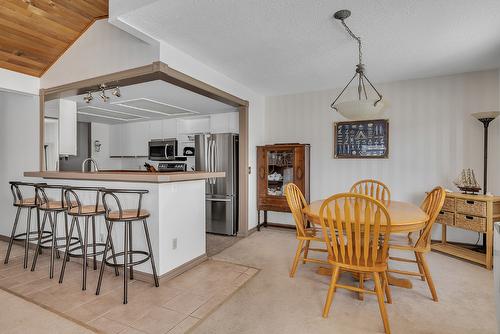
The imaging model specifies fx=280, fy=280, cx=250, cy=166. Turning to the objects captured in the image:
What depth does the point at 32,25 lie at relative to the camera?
3078 millimetres

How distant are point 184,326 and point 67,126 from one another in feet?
12.4

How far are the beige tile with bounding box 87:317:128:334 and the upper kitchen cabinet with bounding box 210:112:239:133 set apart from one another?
11.6ft

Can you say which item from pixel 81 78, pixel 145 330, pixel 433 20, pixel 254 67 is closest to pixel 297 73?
pixel 254 67

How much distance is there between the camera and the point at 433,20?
231 cm

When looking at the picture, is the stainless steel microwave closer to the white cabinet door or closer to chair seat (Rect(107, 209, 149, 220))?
the white cabinet door

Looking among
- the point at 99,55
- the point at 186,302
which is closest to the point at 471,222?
the point at 186,302

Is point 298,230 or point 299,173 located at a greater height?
point 299,173

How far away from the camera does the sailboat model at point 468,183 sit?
329 centimetres

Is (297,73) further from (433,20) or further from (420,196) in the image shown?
(420,196)

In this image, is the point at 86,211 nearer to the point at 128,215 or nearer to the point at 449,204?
the point at 128,215

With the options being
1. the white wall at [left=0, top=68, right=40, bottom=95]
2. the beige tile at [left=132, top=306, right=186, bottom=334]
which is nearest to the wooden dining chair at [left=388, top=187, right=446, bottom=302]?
the beige tile at [left=132, top=306, right=186, bottom=334]

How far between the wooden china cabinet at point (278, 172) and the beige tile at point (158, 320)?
267cm

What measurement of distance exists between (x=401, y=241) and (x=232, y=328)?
1.65 metres

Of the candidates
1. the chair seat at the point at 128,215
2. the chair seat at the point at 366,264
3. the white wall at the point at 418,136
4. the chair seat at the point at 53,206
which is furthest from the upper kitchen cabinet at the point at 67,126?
the chair seat at the point at 366,264
